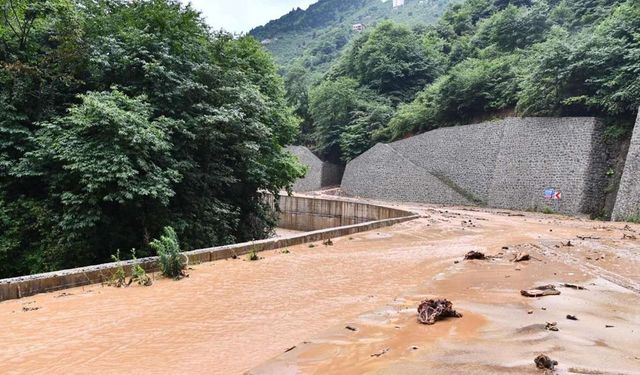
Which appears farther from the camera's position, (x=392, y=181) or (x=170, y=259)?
(x=392, y=181)

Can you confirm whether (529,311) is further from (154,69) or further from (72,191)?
(154,69)

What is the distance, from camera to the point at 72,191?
400 inches

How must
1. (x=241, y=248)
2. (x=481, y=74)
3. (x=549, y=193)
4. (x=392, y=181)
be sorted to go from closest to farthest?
(x=241, y=248), (x=549, y=193), (x=481, y=74), (x=392, y=181)

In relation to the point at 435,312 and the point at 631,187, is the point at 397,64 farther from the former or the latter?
the point at 435,312

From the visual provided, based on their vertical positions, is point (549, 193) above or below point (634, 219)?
above

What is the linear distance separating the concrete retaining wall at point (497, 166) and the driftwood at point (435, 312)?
18.3 m

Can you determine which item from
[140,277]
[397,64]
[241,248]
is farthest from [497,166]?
[140,277]

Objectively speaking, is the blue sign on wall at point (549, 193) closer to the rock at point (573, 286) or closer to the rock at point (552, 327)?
the rock at point (573, 286)

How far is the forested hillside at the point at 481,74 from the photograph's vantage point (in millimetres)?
19438

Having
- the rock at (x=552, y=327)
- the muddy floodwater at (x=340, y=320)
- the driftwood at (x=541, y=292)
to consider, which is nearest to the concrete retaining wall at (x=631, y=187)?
the muddy floodwater at (x=340, y=320)

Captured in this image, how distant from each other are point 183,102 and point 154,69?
1158mm

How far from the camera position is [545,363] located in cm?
314

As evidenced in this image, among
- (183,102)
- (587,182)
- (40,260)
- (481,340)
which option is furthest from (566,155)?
(40,260)

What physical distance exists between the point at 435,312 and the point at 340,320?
1204 mm
